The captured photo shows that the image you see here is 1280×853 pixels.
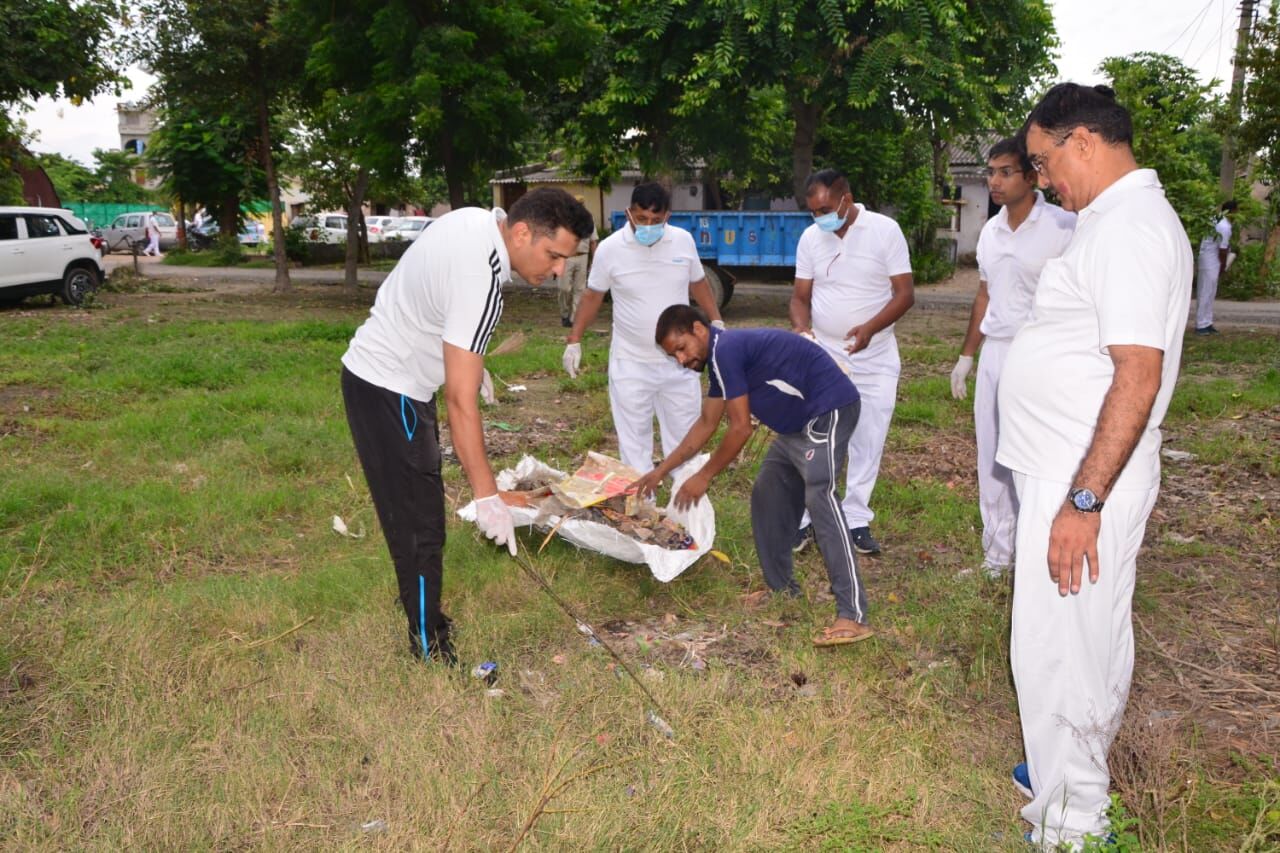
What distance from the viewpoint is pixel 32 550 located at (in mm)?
4781

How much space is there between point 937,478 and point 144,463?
501 cm

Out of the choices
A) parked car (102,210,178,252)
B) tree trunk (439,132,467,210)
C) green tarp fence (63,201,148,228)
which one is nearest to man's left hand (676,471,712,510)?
tree trunk (439,132,467,210)

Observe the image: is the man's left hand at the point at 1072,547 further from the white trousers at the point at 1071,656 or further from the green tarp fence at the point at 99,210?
the green tarp fence at the point at 99,210

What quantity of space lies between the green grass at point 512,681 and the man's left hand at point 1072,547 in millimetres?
733

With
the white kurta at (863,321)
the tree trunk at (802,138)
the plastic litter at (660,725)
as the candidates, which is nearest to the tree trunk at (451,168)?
the tree trunk at (802,138)

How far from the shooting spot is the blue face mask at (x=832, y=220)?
4996 mm

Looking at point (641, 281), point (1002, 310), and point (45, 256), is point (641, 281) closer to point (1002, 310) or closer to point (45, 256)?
point (1002, 310)

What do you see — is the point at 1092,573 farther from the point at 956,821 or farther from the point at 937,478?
the point at 937,478

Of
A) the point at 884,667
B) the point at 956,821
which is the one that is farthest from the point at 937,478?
the point at 956,821

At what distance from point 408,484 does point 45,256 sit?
47.9 ft

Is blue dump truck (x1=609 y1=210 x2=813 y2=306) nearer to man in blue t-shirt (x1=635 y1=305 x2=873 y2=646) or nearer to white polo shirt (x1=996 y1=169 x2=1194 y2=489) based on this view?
man in blue t-shirt (x1=635 y1=305 x2=873 y2=646)

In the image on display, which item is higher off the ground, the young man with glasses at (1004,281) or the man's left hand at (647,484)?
the young man with glasses at (1004,281)

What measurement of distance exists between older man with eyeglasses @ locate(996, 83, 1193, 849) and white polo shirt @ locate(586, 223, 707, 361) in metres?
2.67

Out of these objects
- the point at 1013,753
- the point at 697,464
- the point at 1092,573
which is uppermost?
the point at 1092,573
